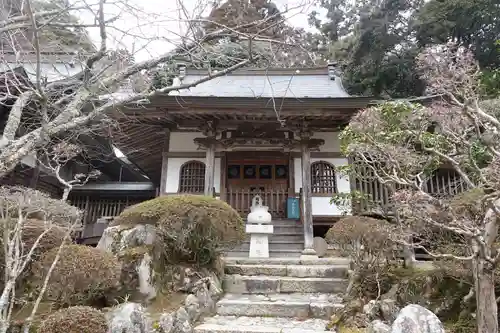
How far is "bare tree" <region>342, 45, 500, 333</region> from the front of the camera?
3.58 meters

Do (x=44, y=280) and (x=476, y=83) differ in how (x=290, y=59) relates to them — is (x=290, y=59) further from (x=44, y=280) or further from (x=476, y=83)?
(x=44, y=280)

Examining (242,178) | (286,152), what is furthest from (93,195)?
(286,152)

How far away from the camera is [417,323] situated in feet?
9.45

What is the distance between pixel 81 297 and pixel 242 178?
661cm

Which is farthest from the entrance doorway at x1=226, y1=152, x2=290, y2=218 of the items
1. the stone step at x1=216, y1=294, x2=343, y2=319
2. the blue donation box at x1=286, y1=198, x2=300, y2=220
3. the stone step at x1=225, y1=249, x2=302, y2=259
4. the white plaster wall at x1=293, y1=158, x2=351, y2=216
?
the stone step at x1=216, y1=294, x2=343, y2=319

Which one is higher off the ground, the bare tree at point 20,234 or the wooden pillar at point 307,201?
the wooden pillar at point 307,201

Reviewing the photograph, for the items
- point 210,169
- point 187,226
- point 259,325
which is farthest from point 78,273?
A: point 210,169

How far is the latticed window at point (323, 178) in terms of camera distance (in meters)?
9.78

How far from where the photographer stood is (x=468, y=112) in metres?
4.03

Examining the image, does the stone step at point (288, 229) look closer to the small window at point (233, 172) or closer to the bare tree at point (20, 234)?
the small window at point (233, 172)

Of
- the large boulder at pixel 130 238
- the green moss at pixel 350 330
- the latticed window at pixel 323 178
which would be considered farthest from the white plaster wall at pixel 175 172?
the green moss at pixel 350 330

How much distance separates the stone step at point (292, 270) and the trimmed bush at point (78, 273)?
2.51 meters

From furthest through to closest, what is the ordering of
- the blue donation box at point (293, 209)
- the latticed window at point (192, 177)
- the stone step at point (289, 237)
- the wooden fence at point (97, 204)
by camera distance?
the wooden fence at point (97, 204) → the latticed window at point (192, 177) → the blue donation box at point (293, 209) → the stone step at point (289, 237)

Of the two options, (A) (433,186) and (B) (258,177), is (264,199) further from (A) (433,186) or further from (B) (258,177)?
(A) (433,186)
